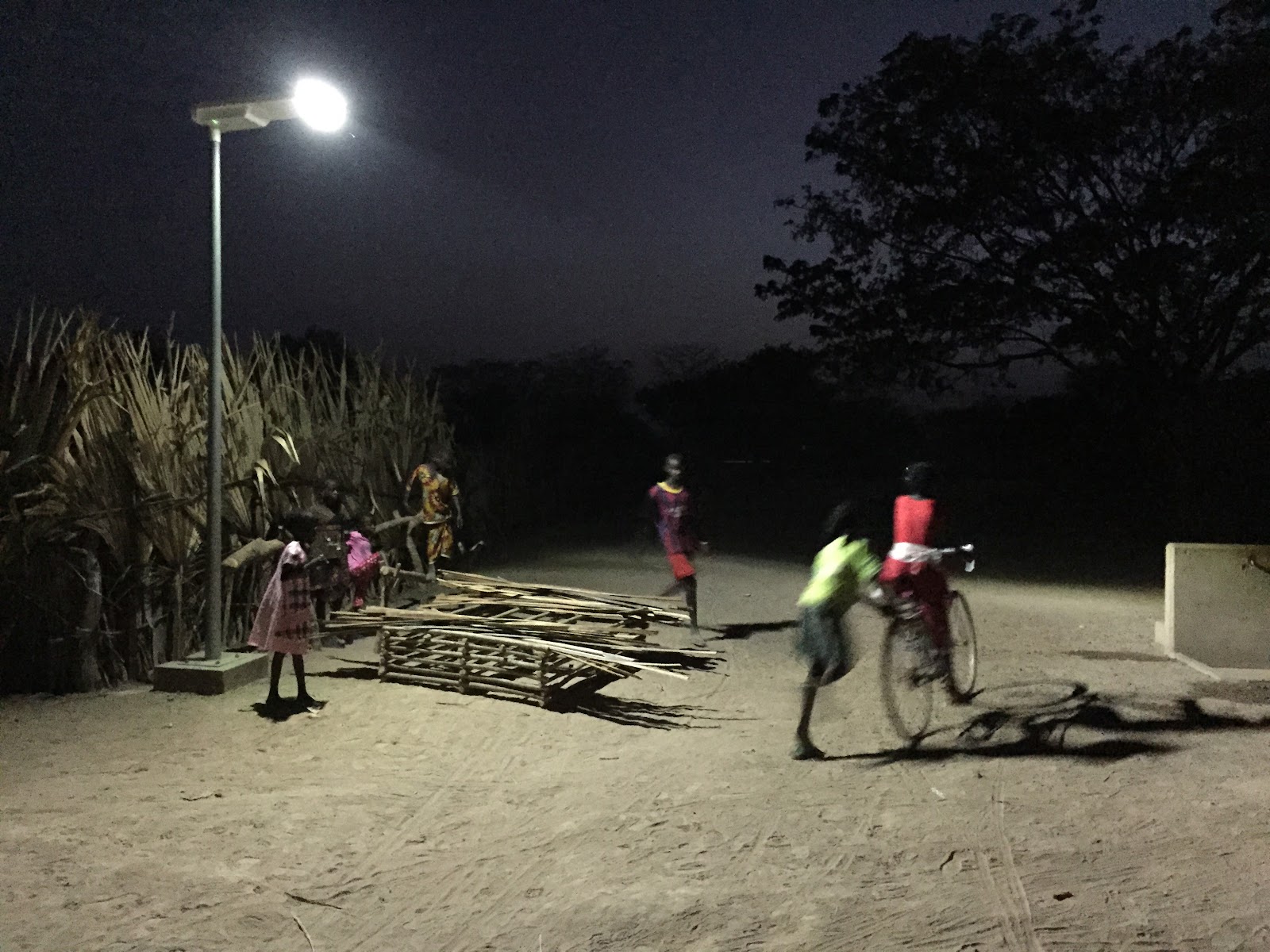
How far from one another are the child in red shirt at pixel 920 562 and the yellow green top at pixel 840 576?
56 cm

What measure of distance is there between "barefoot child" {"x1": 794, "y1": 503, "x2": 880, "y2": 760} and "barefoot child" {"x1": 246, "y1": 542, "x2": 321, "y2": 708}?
351 cm

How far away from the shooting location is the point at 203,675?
790 centimetres

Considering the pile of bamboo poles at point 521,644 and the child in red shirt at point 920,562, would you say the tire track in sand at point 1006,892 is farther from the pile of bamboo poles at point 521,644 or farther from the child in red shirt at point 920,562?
the pile of bamboo poles at point 521,644

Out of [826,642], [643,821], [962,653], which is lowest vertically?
[643,821]

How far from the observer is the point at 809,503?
97.4 feet

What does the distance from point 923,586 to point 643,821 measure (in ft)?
8.19

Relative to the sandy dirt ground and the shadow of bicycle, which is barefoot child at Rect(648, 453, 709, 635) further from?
the shadow of bicycle

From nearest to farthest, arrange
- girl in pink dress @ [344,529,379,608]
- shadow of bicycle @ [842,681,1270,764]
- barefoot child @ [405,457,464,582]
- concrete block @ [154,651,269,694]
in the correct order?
shadow of bicycle @ [842,681,1270,764]
concrete block @ [154,651,269,694]
girl in pink dress @ [344,529,379,608]
barefoot child @ [405,457,464,582]

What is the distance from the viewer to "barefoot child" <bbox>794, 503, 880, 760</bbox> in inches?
235

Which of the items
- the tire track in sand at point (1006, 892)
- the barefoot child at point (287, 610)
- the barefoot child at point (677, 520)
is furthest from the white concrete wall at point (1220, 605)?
the barefoot child at point (287, 610)

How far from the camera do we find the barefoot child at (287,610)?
7086 mm

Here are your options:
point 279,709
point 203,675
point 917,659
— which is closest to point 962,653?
point 917,659

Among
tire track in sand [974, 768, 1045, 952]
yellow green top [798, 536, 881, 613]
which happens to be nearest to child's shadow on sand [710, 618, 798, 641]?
yellow green top [798, 536, 881, 613]

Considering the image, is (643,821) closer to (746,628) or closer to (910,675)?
(910,675)
